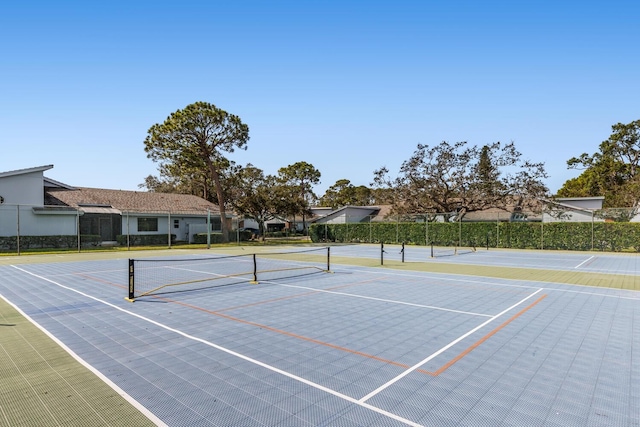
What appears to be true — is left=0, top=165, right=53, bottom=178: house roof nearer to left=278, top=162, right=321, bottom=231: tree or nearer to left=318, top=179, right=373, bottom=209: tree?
left=278, top=162, right=321, bottom=231: tree

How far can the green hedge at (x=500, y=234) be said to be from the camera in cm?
2555

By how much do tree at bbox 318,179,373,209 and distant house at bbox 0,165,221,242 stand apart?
36.2 m

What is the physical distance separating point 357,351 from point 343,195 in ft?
227

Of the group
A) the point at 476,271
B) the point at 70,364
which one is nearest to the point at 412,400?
the point at 70,364

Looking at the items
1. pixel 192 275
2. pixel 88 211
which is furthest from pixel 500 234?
pixel 88 211

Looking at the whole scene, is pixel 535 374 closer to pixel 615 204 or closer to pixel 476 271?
pixel 476 271

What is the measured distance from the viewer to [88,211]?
102ft

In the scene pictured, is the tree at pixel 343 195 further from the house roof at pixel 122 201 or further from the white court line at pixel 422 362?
the white court line at pixel 422 362

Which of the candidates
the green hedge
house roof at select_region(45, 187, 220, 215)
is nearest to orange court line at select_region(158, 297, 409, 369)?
the green hedge

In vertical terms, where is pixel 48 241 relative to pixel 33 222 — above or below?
below

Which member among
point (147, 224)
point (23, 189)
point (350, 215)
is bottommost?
point (147, 224)

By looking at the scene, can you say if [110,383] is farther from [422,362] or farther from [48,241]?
[48,241]

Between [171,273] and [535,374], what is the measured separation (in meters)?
13.2

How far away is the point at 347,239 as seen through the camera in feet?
125
